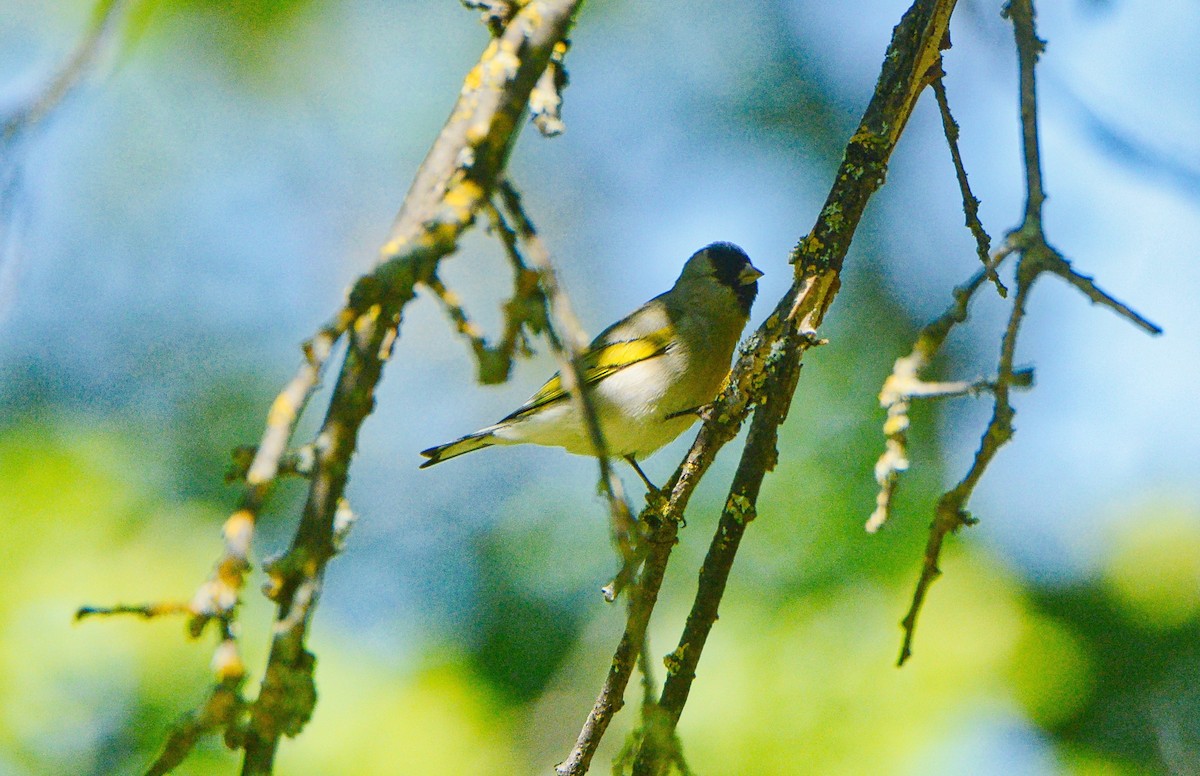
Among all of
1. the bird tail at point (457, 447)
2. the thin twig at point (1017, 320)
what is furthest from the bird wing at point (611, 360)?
the thin twig at point (1017, 320)

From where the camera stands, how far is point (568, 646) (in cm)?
648

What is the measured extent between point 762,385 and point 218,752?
283 centimetres

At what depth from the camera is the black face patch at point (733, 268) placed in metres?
6.29

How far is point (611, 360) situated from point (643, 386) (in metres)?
0.38

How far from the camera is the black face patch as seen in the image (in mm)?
6285

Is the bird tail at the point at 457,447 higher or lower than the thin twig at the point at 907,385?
higher

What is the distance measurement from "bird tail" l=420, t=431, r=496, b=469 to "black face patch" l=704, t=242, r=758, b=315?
1.79 m

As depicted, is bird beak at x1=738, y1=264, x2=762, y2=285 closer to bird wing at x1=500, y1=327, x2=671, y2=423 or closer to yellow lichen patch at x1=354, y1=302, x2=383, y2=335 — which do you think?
bird wing at x1=500, y1=327, x2=671, y2=423

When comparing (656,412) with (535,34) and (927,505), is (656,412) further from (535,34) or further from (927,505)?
(535,34)

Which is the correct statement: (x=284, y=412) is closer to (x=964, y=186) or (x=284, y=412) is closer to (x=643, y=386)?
(x=964, y=186)

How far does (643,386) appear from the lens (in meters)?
5.48

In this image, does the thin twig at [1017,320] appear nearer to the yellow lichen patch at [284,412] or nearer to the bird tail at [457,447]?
the yellow lichen patch at [284,412]

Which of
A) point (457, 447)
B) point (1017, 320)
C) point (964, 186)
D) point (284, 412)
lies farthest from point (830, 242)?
point (457, 447)

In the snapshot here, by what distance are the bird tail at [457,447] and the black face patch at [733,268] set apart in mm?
1791
